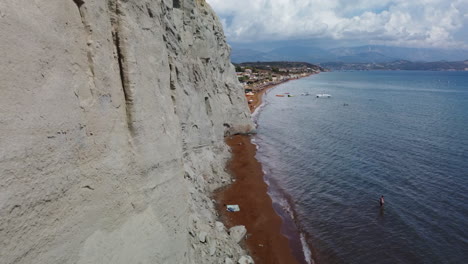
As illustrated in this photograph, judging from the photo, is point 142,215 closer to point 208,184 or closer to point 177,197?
point 177,197

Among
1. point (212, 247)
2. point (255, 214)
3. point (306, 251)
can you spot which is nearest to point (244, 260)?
point (212, 247)

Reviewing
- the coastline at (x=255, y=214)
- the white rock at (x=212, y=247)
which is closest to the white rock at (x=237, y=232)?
the coastline at (x=255, y=214)

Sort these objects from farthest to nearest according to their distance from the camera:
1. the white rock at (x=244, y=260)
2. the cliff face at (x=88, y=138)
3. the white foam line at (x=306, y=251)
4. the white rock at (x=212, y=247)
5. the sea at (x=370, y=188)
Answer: the sea at (x=370, y=188) < the white foam line at (x=306, y=251) < the white rock at (x=244, y=260) < the white rock at (x=212, y=247) < the cliff face at (x=88, y=138)

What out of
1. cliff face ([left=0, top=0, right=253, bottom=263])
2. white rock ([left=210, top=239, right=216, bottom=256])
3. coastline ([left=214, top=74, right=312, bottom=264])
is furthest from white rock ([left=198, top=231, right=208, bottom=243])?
coastline ([left=214, top=74, right=312, bottom=264])

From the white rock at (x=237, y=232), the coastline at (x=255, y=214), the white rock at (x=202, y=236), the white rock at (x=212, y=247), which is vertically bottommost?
the coastline at (x=255, y=214)

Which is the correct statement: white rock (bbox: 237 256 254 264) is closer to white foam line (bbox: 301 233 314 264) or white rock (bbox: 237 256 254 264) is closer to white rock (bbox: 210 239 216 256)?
white rock (bbox: 210 239 216 256)

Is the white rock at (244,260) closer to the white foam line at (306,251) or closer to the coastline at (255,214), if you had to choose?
the coastline at (255,214)

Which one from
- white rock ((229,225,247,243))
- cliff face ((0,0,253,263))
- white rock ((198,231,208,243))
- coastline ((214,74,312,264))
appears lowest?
coastline ((214,74,312,264))
